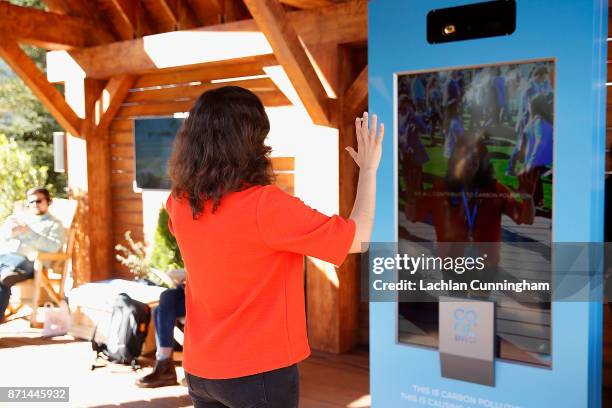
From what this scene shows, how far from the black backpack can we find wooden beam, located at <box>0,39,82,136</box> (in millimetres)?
2308

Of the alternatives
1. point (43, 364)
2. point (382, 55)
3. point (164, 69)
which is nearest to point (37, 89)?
point (164, 69)

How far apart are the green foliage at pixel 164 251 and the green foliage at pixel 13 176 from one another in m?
2.86

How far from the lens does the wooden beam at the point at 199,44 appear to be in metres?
4.16

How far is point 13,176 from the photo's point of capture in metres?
7.62

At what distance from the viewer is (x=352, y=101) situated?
4.25 metres

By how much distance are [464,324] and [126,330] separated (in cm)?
275

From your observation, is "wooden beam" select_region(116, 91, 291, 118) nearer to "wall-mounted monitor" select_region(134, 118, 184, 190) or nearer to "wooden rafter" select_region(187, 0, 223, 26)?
"wall-mounted monitor" select_region(134, 118, 184, 190)

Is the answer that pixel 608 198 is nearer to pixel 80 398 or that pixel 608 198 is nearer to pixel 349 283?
pixel 349 283

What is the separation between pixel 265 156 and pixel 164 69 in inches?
172

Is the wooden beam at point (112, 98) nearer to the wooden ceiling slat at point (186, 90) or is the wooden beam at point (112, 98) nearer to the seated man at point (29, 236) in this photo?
the wooden ceiling slat at point (186, 90)

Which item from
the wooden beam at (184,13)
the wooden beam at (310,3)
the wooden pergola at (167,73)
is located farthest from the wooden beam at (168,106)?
the wooden beam at (310,3)

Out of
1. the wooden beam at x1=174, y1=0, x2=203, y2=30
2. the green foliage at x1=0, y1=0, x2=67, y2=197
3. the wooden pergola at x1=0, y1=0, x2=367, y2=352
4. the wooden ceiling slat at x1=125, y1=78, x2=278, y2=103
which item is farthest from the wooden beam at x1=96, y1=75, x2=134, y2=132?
the green foliage at x1=0, y1=0, x2=67, y2=197

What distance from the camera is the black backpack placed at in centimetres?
421

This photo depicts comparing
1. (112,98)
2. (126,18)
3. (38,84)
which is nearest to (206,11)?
(126,18)
